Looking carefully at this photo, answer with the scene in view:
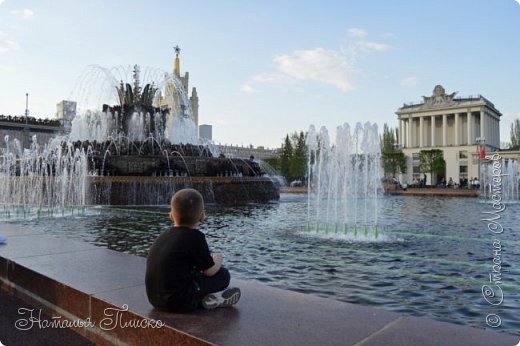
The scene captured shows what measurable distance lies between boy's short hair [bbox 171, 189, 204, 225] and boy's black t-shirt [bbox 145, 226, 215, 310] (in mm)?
75

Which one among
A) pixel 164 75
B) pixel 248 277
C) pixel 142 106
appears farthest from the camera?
pixel 164 75

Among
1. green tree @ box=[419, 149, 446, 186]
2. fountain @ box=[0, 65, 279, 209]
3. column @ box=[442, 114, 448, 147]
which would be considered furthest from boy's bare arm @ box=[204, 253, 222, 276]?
column @ box=[442, 114, 448, 147]

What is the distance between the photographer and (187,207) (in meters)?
3.01

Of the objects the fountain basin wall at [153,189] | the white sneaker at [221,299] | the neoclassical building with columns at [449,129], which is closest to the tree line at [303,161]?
the neoclassical building with columns at [449,129]

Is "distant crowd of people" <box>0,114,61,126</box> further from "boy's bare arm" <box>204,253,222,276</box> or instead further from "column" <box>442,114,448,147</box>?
"boy's bare arm" <box>204,253,222,276</box>

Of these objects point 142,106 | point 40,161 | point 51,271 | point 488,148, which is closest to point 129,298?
point 51,271

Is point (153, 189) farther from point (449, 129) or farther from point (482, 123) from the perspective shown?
point (449, 129)

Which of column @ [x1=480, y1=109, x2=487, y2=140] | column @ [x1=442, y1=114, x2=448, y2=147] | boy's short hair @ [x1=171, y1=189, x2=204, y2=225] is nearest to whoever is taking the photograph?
boy's short hair @ [x1=171, y1=189, x2=204, y2=225]

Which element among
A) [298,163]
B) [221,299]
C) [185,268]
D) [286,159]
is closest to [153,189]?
[221,299]

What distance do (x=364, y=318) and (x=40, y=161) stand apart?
21.3 meters

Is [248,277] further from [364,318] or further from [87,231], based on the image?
[87,231]

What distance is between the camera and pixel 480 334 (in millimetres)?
2604

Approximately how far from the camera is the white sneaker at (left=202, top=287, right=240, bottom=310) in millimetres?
3020

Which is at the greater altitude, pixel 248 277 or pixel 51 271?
pixel 51 271
